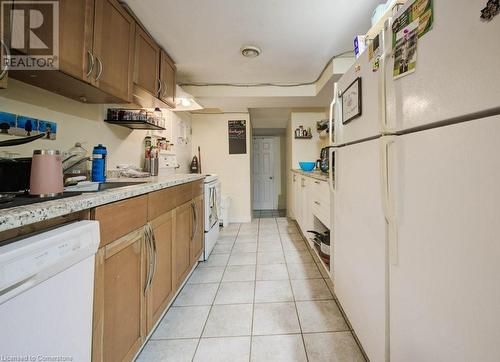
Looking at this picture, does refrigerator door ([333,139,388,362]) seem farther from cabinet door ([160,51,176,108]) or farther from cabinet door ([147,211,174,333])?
cabinet door ([160,51,176,108])

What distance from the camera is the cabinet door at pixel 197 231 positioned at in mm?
2098

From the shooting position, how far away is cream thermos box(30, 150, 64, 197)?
82 centimetres

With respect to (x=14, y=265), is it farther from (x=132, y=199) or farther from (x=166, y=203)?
(x=166, y=203)

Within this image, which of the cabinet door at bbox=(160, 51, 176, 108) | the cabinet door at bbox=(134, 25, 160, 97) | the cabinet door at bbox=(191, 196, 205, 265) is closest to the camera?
the cabinet door at bbox=(134, 25, 160, 97)

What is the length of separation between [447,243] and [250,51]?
2.29 meters

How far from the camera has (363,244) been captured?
1.11 m

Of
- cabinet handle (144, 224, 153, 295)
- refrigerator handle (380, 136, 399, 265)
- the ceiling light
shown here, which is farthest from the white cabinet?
the ceiling light

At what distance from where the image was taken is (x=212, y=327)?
145cm

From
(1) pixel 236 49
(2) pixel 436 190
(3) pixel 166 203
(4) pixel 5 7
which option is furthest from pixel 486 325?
(1) pixel 236 49

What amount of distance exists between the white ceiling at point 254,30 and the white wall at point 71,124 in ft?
2.92

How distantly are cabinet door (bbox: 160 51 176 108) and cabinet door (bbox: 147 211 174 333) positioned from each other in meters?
1.33

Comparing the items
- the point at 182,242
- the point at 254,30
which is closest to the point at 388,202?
the point at 182,242

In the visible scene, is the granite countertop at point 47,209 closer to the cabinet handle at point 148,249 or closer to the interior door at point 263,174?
the cabinet handle at point 148,249

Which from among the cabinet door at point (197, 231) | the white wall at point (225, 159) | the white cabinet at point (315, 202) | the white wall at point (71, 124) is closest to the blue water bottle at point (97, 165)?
the white wall at point (71, 124)
